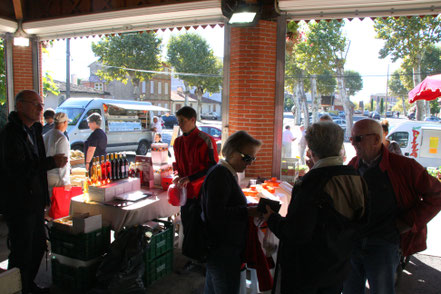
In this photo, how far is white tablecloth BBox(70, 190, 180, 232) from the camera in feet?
10.8

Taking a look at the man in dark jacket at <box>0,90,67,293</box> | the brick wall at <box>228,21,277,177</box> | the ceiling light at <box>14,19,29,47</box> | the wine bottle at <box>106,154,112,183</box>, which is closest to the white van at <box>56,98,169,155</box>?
the ceiling light at <box>14,19,29,47</box>

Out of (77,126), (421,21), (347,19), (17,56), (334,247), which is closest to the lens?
(334,247)

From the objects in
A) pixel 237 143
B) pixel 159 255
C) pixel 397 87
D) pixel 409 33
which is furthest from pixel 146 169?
pixel 397 87

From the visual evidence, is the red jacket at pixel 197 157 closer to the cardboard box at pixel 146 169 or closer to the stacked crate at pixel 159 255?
the stacked crate at pixel 159 255

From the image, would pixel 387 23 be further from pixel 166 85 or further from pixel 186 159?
pixel 166 85

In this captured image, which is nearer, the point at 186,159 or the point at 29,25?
the point at 186,159

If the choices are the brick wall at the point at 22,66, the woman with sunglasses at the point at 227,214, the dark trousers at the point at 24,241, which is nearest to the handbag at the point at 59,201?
the dark trousers at the point at 24,241

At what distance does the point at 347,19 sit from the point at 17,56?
731cm

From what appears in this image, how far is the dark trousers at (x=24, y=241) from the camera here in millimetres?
2859

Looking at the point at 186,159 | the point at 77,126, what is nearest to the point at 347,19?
the point at 186,159

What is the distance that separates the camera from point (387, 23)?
1800 centimetres

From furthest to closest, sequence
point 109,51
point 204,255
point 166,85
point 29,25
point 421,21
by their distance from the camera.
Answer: point 166,85
point 109,51
point 421,21
point 29,25
point 204,255

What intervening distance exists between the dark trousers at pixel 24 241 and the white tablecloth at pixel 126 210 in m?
0.56

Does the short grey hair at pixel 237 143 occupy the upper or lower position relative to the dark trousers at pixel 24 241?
upper
